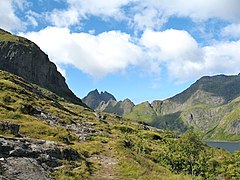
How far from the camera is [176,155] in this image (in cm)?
6544

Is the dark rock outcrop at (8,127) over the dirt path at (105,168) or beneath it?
over

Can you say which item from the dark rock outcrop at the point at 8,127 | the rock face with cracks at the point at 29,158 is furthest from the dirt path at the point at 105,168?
the dark rock outcrop at the point at 8,127

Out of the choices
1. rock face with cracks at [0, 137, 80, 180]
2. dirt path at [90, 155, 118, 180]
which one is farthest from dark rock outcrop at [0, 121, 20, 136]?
dirt path at [90, 155, 118, 180]

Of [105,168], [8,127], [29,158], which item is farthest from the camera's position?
[105,168]

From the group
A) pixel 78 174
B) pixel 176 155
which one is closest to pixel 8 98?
pixel 176 155

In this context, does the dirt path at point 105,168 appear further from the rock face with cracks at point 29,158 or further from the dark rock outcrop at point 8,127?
the dark rock outcrop at point 8,127

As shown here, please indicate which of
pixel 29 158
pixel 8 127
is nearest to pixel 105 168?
pixel 29 158

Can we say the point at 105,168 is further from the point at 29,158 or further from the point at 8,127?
the point at 8,127

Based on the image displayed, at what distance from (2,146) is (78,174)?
23.3 feet

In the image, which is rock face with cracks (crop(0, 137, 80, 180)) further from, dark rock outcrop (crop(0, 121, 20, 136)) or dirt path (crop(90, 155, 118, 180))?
dirt path (crop(90, 155, 118, 180))

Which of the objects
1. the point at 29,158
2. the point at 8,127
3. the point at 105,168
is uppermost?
the point at 8,127

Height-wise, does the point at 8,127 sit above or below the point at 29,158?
above

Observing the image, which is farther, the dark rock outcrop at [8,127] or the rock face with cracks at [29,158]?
the dark rock outcrop at [8,127]

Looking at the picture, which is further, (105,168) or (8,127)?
(105,168)
